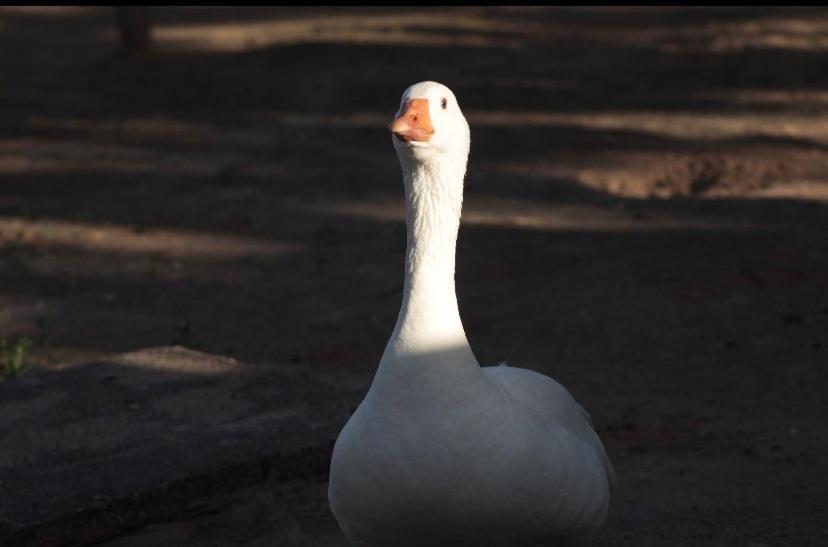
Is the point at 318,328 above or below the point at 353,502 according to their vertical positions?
below

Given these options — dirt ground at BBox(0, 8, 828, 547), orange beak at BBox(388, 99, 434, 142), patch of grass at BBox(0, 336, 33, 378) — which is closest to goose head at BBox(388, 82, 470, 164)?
orange beak at BBox(388, 99, 434, 142)

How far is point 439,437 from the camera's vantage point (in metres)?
3.82

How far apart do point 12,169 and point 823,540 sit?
9.61 m

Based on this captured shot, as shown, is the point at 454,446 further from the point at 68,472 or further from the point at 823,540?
the point at 68,472

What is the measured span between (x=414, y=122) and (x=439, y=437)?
3.04ft

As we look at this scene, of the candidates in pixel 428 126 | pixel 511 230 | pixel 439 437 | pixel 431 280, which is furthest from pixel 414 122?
pixel 511 230

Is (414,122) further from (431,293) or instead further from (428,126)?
(431,293)

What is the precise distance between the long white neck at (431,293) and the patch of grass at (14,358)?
3087 mm

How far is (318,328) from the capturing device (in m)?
7.70

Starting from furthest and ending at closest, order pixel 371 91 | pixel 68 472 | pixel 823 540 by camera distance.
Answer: pixel 371 91 → pixel 68 472 → pixel 823 540

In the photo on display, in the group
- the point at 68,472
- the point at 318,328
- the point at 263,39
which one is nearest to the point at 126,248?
the point at 318,328

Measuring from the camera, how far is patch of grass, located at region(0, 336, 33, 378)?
22.3 feet

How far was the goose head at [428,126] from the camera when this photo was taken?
3861 millimetres

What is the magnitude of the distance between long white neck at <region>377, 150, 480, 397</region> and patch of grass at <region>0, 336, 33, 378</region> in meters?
3.09
